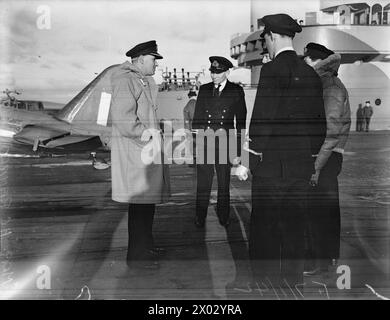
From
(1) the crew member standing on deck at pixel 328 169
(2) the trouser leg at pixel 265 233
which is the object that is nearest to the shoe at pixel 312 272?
(1) the crew member standing on deck at pixel 328 169

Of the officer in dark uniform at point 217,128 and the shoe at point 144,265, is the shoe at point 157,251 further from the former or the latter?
the officer in dark uniform at point 217,128

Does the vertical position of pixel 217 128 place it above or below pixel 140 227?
above

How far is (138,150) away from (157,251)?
1.74 ft

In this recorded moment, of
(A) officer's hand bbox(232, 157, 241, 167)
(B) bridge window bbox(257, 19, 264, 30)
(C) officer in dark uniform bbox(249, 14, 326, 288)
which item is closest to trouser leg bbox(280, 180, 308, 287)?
(C) officer in dark uniform bbox(249, 14, 326, 288)

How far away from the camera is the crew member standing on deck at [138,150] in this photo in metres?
2.97

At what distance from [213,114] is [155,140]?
1.05 ft

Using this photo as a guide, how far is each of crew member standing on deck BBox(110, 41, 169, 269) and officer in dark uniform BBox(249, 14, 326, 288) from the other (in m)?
0.49

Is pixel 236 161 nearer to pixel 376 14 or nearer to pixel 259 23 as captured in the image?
pixel 259 23

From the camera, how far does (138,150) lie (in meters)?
3.04

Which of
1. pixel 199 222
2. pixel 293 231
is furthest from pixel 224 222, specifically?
pixel 293 231

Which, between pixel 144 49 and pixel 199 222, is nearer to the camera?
pixel 144 49

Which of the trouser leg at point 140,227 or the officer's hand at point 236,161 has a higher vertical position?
the officer's hand at point 236,161
